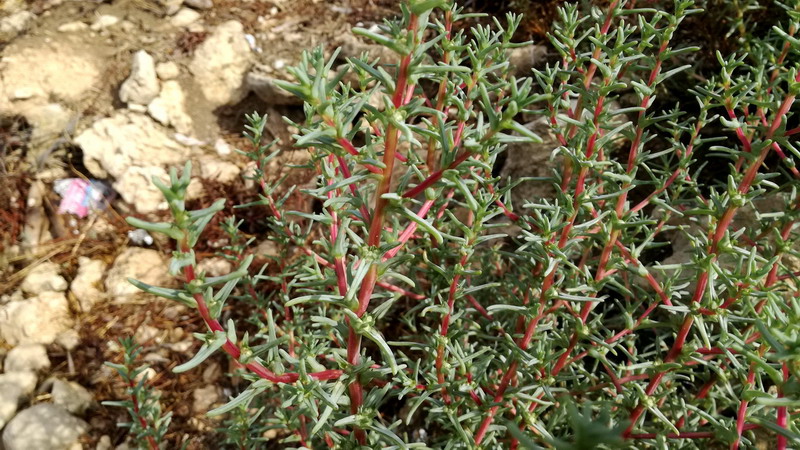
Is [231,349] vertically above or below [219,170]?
above

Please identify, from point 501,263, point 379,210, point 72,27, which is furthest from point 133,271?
point 379,210

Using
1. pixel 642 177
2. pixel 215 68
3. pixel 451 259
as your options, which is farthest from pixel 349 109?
pixel 215 68

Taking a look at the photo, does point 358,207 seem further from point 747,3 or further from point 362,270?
point 747,3

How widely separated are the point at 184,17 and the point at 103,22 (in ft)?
2.42

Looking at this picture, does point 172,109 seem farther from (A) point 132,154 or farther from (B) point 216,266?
(B) point 216,266

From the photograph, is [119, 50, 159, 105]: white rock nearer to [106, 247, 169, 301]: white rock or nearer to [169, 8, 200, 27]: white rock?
[169, 8, 200, 27]: white rock

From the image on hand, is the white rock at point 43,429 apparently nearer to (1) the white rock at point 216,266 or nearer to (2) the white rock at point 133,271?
(2) the white rock at point 133,271

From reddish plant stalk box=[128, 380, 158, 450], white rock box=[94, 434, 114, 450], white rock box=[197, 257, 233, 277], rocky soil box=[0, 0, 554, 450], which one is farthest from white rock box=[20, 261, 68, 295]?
reddish plant stalk box=[128, 380, 158, 450]

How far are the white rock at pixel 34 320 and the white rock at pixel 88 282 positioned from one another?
0.12 m

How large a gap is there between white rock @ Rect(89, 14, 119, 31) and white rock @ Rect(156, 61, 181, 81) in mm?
809

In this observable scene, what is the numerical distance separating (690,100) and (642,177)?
596mm

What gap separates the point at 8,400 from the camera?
3.23 metres

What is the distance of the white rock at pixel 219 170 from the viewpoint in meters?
4.57

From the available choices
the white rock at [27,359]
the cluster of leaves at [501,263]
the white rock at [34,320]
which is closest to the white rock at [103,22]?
the white rock at [34,320]
